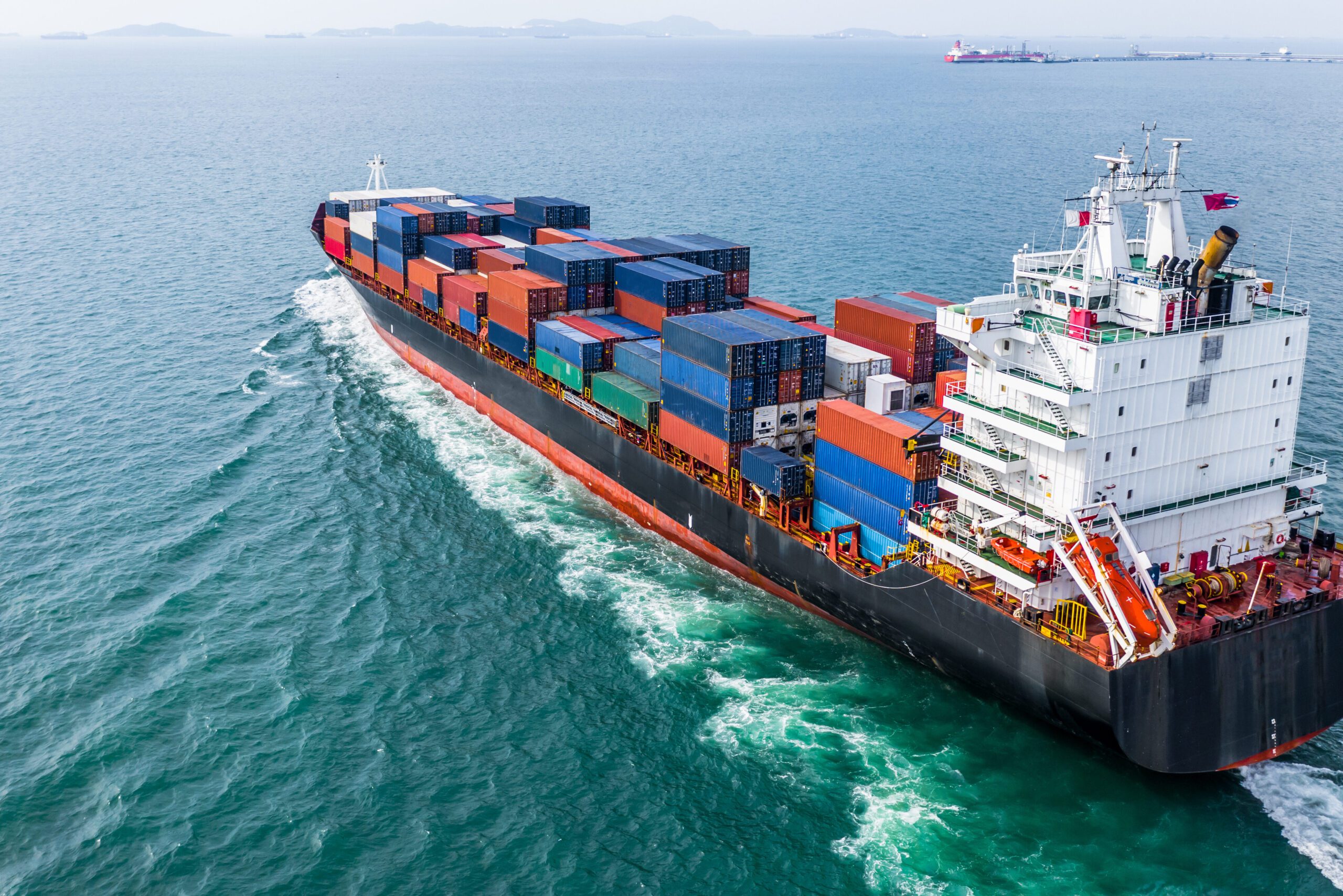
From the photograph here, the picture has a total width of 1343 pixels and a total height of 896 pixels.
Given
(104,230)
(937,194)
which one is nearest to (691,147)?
(937,194)

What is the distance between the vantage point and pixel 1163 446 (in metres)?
33.2

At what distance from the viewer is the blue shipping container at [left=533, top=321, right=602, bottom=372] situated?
5075 cm

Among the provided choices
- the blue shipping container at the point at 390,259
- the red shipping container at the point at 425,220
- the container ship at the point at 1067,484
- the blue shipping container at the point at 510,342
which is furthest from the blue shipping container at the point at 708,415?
the red shipping container at the point at 425,220

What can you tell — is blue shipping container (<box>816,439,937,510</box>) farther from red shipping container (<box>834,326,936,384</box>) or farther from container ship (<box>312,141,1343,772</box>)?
red shipping container (<box>834,326,936,384</box>)

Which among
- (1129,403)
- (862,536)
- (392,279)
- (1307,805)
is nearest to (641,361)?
(862,536)

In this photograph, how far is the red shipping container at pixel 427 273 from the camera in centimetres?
6475

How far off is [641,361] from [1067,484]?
838 inches

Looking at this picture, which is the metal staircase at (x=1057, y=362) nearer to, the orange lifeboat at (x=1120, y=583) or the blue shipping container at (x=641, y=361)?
the orange lifeboat at (x=1120, y=583)

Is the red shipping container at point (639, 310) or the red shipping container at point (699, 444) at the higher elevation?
the red shipping container at point (639, 310)

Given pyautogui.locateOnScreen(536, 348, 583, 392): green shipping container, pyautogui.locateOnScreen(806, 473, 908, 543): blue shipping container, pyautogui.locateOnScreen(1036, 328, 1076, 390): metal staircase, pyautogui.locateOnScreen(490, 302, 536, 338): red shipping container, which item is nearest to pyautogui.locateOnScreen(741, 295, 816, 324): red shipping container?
pyautogui.locateOnScreen(536, 348, 583, 392): green shipping container

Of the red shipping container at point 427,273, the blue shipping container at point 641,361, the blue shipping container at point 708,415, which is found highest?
the red shipping container at point 427,273

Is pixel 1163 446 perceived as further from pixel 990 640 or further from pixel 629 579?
pixel 629 579

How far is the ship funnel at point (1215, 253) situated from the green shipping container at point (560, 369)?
90.0 feet

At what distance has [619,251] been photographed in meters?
58.8
